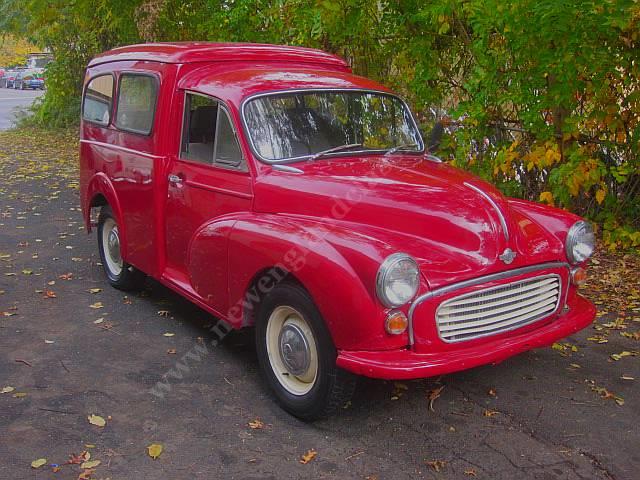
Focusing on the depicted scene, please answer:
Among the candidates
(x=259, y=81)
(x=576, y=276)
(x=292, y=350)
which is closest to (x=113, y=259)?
(x=259, y=81)

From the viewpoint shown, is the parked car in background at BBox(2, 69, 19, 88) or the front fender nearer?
the front fender

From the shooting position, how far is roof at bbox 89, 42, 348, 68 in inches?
198

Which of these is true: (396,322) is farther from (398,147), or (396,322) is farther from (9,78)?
(9,78)

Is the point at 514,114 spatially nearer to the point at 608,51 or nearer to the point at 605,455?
the point at 608,51

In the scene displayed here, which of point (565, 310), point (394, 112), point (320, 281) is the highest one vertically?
point (394, 112)

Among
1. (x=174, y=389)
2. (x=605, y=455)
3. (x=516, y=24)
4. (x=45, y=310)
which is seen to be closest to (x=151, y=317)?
(x=45, y=310)

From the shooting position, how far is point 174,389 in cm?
425

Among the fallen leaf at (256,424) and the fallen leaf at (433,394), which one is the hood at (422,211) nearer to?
the fallen leaf at (433,394)

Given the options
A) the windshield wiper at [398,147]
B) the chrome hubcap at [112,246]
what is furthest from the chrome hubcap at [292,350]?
the chrome hubcap at [112,246]

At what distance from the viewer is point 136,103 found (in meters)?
5.38

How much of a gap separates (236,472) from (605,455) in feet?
5.90

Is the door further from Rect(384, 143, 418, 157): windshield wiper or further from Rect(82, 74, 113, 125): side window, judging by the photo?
Rect(82, 74, 113, 125): side window

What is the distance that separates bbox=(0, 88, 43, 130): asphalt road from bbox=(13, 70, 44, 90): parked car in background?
513mm

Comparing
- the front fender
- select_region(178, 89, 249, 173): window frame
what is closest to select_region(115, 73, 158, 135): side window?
select_region(178, 89, 249, 173): window frame
